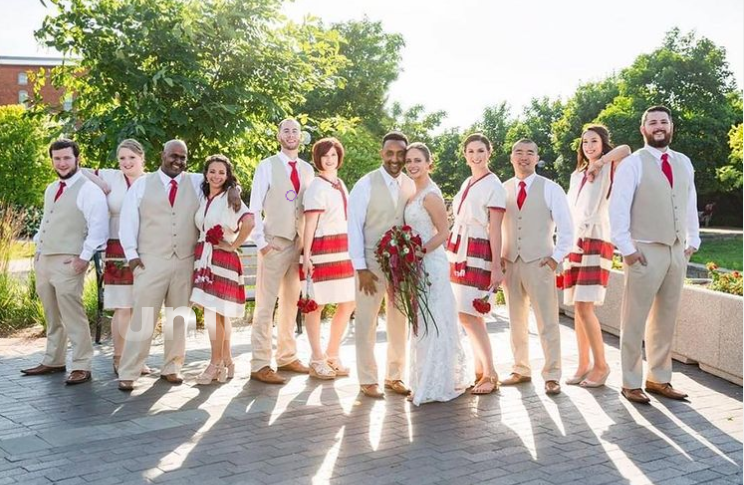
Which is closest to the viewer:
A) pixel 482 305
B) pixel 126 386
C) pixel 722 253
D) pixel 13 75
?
pixel 482 305

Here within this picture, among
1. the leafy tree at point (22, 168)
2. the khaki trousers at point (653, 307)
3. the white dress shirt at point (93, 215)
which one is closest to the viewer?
the khaki trousers at point (653, 307)

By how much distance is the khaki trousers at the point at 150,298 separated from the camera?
754 centimetres

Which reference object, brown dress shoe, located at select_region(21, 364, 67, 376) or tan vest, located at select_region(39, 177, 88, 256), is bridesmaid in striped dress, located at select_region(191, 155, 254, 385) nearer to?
tan vest, located at select_region(39, 177, 88, 256)

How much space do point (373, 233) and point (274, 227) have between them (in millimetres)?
1156

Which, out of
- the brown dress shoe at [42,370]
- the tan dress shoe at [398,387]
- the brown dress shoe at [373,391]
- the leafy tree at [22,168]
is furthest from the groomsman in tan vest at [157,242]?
the leafy tree at [22,168]

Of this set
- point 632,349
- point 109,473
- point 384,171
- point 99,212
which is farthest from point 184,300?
point 632,349

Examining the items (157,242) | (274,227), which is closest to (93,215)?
(157,242)

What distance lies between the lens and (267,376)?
25.7 feet

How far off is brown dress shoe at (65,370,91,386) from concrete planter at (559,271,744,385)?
587 cm

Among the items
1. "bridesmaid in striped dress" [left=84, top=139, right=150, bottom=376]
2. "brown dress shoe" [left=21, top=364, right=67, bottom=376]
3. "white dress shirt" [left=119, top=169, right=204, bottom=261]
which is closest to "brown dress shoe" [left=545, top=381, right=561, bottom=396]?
"white dress shirt" [left=119, top=169, right=204, bottom=261]

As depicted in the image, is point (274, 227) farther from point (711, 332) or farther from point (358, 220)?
point (711, 332)

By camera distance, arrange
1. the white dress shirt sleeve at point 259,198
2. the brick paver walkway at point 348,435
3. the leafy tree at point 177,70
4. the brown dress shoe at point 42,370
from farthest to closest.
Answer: the leafy tree at point 177,70 < the brown dress shoe at point 42,370 < the white dress shirt sleeve at point 259,198 < the brick paver walkway at point 348,435

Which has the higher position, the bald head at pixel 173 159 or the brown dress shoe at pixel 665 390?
the bald head at pixel 173 159

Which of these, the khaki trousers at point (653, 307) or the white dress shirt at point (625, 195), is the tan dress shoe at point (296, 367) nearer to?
the khaki trousers at point (653, 307)
